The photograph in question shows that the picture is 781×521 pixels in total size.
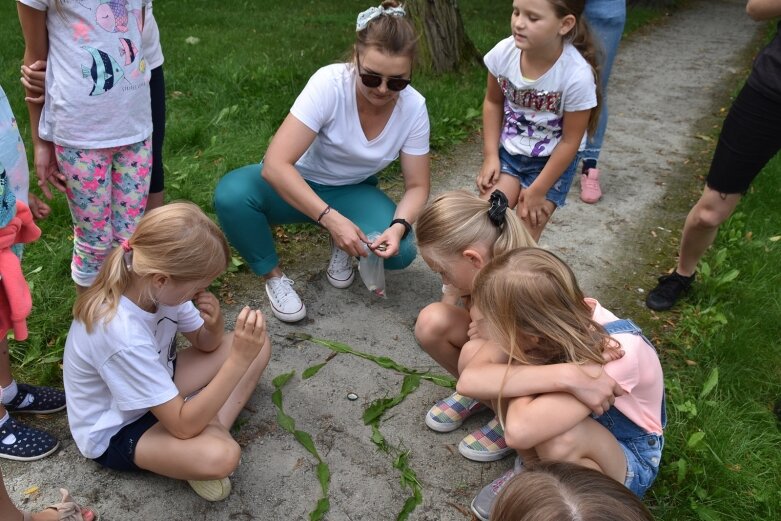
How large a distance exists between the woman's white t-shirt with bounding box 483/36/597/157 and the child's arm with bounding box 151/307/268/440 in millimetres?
1648

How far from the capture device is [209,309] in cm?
235

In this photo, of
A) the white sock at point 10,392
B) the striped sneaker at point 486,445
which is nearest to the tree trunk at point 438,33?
the striped sneaker at point 486,445

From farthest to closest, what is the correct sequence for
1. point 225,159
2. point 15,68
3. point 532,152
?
point 15,68 → point 225,159 → point 532,152

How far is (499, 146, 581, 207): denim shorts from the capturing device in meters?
3.21

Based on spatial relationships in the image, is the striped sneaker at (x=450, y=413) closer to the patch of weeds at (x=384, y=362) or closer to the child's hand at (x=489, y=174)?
the patch of weeds at (x=384, y=362)

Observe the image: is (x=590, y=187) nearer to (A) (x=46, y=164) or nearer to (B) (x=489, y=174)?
(B) (x=489, y=174)

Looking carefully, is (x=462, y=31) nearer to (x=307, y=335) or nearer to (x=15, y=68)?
(x=15, y=68)

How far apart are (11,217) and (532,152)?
81.2 inches

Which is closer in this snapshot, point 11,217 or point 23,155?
point 11,217

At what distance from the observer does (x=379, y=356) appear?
2922 millimetres

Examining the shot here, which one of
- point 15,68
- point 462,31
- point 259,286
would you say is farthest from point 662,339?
point 15,68

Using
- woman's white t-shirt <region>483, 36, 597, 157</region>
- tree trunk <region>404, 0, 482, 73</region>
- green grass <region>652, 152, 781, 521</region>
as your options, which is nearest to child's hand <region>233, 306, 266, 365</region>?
green grass <region>652, 152, 781, 521</region>

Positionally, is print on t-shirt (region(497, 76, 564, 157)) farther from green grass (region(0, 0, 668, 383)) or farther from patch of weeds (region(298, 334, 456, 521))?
green grass (region(0, 0, 668, 383))

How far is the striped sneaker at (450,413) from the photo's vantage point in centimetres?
253
